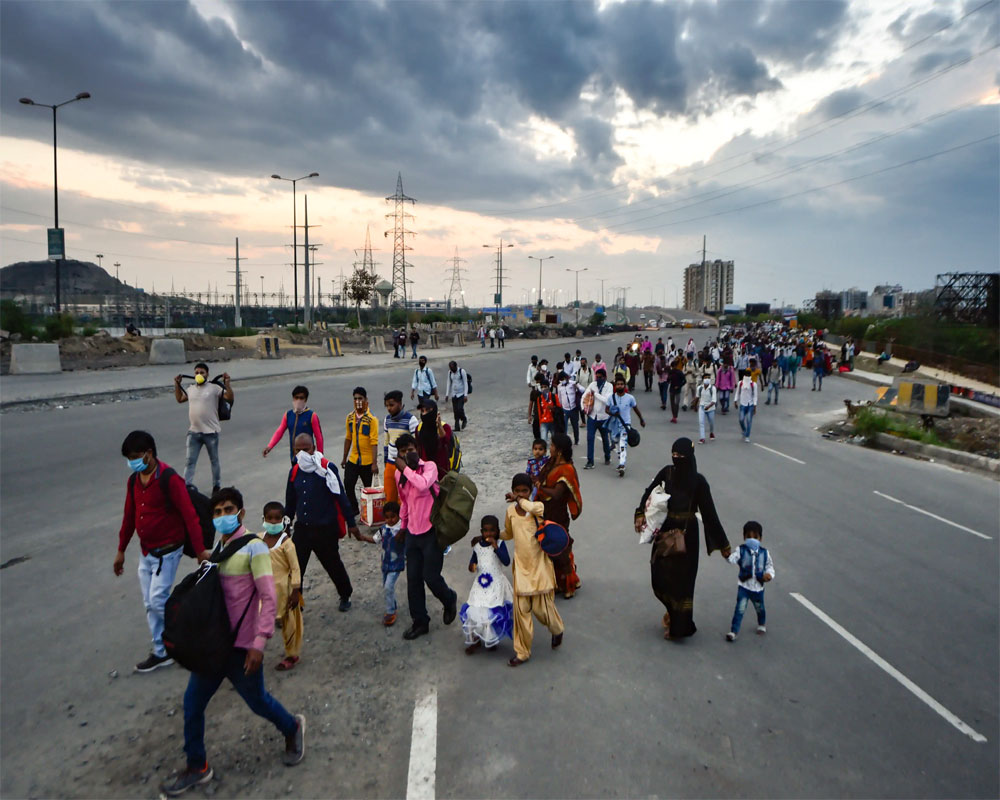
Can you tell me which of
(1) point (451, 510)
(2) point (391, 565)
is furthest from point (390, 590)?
(1) point (451, 510)

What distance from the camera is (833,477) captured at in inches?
451

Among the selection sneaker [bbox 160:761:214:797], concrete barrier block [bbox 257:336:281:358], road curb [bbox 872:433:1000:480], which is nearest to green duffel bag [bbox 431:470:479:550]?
sneaker [bbox 160:761:214:797]

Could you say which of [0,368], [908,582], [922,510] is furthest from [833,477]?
[0,368]

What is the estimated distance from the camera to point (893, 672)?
4.95 meters

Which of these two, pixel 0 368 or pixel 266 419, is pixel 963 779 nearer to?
pixel 266 419

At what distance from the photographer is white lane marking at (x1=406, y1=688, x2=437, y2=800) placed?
3549 millimetres

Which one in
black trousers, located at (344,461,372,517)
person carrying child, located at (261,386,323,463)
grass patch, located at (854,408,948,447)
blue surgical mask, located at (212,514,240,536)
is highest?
person carrying child, located at (261,386,323,463)

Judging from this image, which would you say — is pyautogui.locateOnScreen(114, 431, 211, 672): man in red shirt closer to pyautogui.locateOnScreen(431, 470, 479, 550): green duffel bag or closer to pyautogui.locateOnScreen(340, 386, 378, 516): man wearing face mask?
pyautogui.locateOnScreen(431, 470, 479, 550): green duffel bag

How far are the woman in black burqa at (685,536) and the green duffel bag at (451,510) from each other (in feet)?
5.19

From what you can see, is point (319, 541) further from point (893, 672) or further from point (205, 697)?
point (893, 672)

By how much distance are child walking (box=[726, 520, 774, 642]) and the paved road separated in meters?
0.28

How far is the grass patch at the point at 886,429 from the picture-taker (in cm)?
1498

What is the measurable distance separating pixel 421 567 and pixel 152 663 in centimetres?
212

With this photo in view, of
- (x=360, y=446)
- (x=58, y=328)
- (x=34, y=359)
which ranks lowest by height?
(x=360, y=446)
